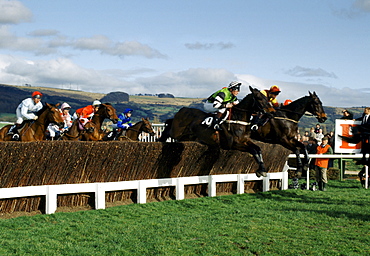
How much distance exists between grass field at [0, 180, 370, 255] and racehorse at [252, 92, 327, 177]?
2.08m

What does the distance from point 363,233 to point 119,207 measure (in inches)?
138

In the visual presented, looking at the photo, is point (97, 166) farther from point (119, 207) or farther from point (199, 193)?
point (199, 193)

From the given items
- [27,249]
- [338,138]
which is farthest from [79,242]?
[338,138]

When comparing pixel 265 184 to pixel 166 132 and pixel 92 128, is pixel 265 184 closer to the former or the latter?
A: pixel 166 132

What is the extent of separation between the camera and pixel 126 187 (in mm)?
7777

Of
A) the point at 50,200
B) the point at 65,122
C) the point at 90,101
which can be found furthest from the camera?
the point at 90,101

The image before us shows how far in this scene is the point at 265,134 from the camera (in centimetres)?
1046

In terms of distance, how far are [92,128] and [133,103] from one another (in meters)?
95.8

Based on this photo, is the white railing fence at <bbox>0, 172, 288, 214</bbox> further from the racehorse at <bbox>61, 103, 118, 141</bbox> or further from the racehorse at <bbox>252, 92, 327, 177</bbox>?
the racehorse at <bbox>61, 103, 118, 141</bbox>

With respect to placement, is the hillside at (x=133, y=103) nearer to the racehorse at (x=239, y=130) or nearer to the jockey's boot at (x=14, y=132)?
the jockey's boot at (x=14, y=132)

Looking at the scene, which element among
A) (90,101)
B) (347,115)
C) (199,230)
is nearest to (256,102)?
(347,115)

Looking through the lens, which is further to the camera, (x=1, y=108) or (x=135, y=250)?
(x=1, y=108)

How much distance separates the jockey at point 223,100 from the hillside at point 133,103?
5501cm

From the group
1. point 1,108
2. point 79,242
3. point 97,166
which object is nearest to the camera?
point 79,242
